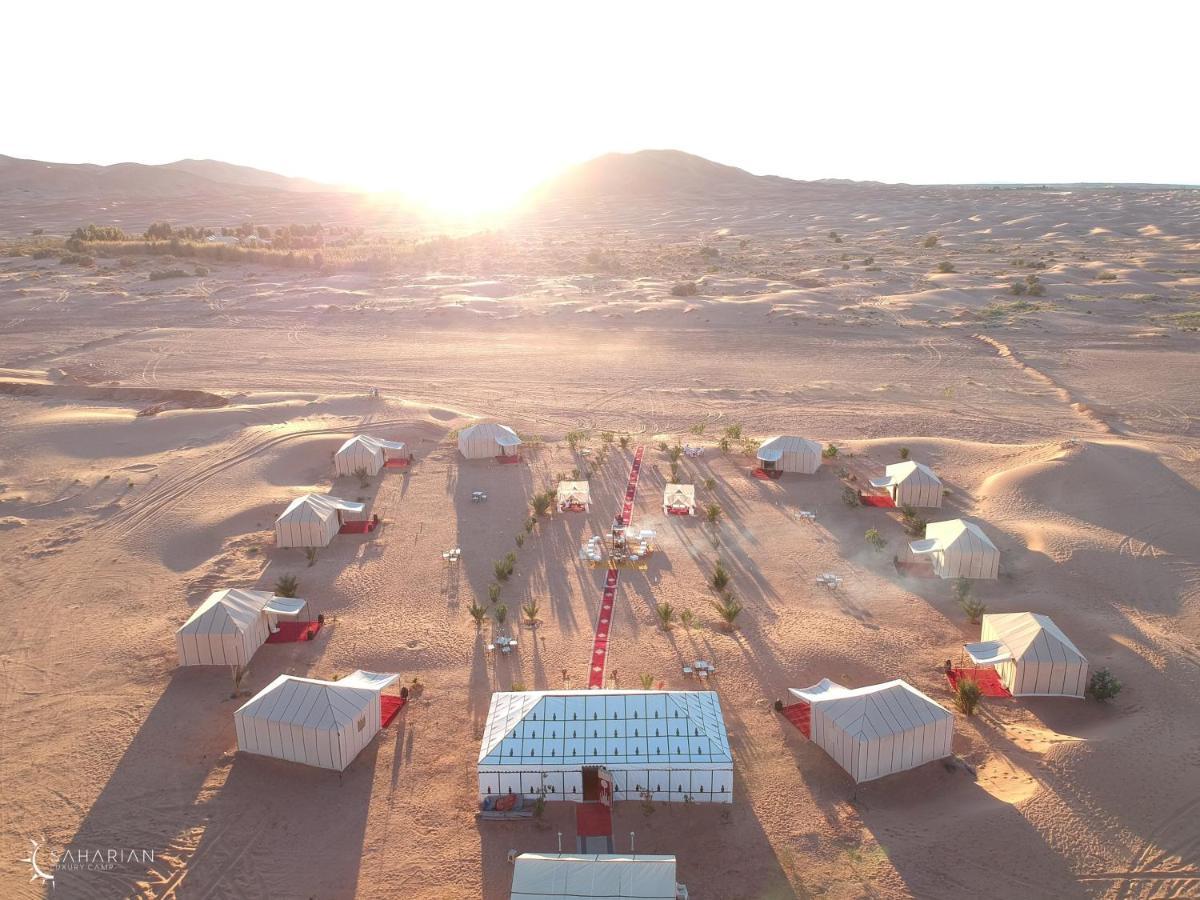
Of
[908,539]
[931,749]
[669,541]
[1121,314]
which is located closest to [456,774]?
[931,749]

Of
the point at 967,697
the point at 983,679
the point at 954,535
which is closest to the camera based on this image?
the point at 967,697

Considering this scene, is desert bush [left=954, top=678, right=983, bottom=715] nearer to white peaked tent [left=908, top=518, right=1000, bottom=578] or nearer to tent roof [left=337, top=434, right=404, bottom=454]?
white peaked tent [left=908, top=518, right=1000, bottom=578]

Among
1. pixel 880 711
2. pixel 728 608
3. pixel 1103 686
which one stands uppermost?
pixel 880 711

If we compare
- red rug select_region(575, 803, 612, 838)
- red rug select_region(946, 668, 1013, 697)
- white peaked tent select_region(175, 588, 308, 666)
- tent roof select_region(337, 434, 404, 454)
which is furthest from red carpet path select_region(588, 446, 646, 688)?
tent roof select_region(337, 434, 404, 454)

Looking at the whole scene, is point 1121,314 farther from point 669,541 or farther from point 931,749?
point 931,749

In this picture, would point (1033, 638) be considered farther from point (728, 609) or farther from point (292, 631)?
point (292, 631)

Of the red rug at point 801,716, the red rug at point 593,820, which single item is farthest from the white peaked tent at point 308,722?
the red rug at point 801,716

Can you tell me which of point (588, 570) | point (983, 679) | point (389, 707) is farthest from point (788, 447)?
point (389, 707)
